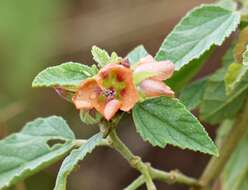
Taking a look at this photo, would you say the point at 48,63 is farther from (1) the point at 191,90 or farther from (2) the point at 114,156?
(1) the point at 191,90

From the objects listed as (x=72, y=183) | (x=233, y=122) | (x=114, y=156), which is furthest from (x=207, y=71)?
(x=233, y=122)

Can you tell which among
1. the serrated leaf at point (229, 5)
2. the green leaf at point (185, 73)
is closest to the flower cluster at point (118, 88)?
the green leaf at point (185, 73)

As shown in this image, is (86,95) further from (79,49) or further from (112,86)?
(79,49)

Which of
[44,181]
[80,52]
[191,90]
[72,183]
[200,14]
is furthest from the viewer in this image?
[80,52]

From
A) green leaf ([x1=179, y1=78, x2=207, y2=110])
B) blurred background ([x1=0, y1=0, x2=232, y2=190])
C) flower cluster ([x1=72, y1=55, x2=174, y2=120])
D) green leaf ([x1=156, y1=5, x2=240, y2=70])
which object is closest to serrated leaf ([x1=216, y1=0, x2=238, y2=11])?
green leaf ([x1=156, y1=5, x2=240, y2=70])

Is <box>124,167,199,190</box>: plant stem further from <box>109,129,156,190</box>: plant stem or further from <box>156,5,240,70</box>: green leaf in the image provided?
<box>156,5,240,70</box>: green leaf

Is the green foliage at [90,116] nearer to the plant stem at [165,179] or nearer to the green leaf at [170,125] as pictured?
the green leaf at [170,125]
